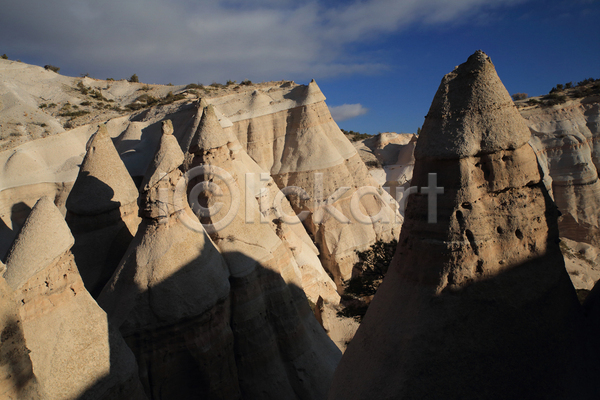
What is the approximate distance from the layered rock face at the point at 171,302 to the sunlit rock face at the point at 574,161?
791 inches

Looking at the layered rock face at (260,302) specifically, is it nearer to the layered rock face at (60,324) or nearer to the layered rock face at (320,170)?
the layered rock face at (60,324)

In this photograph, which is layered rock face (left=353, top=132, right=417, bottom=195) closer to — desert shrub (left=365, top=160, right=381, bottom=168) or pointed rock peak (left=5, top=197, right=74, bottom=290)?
desert shrub (left=365, top=160, right=381, bottom=168)

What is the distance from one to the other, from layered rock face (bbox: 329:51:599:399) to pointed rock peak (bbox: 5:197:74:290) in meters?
3.88

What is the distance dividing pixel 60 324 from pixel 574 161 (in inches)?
905

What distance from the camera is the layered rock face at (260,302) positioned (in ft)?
21.5

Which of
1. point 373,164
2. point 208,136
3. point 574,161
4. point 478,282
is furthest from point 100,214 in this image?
point 574,161

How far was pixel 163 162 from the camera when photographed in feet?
19.8

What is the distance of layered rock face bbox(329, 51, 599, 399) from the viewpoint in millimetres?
3504

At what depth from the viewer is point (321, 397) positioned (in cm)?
673

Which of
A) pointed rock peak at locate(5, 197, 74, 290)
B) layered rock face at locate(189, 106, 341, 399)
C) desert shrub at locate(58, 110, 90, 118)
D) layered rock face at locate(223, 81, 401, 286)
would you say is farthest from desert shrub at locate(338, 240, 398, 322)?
desert shrub at locate(58, 110, 90, 118)

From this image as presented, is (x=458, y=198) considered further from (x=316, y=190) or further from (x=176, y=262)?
(x=316, y=190)

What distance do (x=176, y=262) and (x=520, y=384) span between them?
16.0ft

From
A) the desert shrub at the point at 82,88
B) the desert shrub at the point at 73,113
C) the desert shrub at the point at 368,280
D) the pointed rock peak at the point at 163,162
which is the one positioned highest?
the desert shrub at the point at 82,88

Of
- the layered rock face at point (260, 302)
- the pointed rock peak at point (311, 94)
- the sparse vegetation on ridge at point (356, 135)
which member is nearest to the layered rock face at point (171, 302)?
the layered rock face at point (260, 302)
